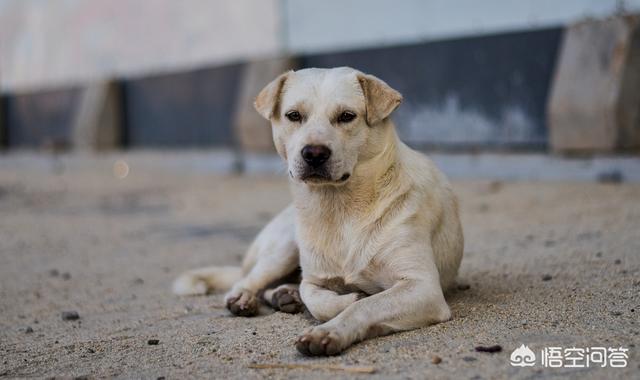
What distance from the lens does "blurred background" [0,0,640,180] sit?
7770 mm

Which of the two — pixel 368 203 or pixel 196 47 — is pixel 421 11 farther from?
pixel 368 203

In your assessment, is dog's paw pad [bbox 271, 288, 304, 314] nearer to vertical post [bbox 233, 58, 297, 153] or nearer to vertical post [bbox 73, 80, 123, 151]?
vertical post [bbox 233, 58, 297, 153]

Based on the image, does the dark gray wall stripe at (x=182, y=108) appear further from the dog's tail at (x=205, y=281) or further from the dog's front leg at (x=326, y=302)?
the dog's front leg at (x=326, y=302)

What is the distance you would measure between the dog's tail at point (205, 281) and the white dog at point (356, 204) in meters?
0.70

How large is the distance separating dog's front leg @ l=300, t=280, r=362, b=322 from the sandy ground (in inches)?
4.4

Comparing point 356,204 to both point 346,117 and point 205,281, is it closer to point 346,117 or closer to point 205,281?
point 346,117

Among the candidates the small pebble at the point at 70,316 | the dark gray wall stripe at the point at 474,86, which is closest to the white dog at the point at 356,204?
the small pebble at the point at 70,316

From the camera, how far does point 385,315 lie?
135 inches

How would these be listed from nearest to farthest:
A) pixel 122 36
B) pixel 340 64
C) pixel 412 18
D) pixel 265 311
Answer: pixel 265 311, pixel 412 18, pixel 340 64, pixel 122 36

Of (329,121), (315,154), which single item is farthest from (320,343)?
(329,121)

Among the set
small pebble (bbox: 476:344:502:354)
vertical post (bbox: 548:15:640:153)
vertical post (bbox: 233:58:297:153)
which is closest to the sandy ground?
small pebble (bbox: 476:344:502:354)

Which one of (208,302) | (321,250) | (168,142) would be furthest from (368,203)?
(168,142)

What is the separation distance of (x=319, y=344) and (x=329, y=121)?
3.77 feet

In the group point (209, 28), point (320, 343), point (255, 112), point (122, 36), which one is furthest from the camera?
point (122, 36)
